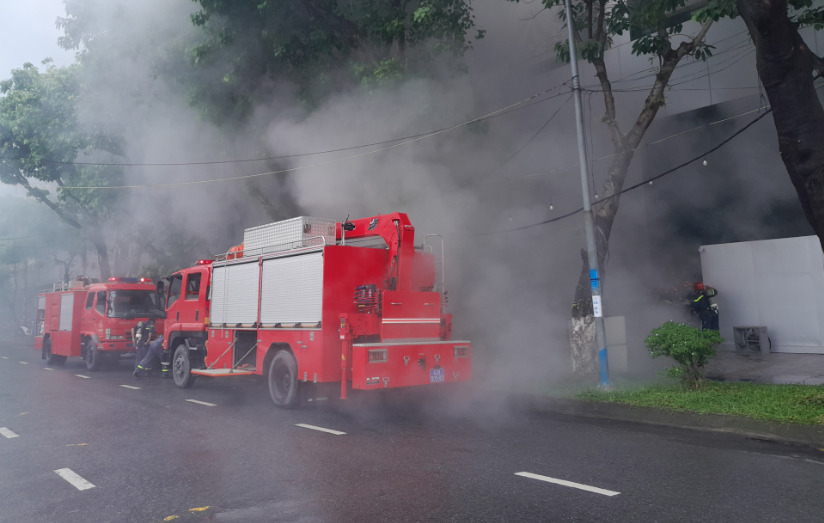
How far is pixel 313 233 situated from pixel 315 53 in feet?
19.9

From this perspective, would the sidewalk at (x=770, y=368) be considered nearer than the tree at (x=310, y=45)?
Yes

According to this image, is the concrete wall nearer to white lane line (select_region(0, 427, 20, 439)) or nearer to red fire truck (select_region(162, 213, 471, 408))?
red fire truck (select_region(162, 213, 471, 408))

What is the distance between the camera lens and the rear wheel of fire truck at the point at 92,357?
45.5ft

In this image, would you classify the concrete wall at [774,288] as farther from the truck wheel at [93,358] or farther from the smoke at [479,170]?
the truck wheel at [93,358]

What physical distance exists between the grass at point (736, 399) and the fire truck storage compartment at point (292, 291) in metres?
4.00

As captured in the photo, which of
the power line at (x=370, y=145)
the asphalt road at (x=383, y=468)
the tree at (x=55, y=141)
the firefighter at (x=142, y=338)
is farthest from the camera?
the tree at (x=55, y=141)

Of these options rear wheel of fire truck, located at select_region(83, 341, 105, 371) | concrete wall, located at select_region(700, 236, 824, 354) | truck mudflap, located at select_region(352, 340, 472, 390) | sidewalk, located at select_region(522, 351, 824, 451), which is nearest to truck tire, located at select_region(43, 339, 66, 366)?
rear wheel of fire truck, located at select_region(83, 341, 105, 371)

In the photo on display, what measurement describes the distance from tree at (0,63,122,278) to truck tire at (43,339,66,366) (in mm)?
4684

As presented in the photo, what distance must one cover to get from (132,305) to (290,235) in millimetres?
7519

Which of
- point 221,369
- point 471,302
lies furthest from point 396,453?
point 471,302

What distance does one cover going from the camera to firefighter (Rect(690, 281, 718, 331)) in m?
12.8

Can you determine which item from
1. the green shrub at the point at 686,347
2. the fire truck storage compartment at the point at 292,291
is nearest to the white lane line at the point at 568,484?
the fire truck storage compartment at the point at 292,291

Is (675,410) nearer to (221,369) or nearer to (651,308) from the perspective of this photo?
(221,369)

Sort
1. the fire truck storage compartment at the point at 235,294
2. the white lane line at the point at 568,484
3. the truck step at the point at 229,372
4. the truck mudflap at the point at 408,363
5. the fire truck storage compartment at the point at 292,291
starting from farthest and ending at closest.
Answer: the fire truck storage compartment at the point at 235,294 → the truck step at the point at 229,372 → the fire truck storage compartment at the point at 292,291 → the truck mudflap at the point at 408,363 → the white lane line at the point at 568,484
